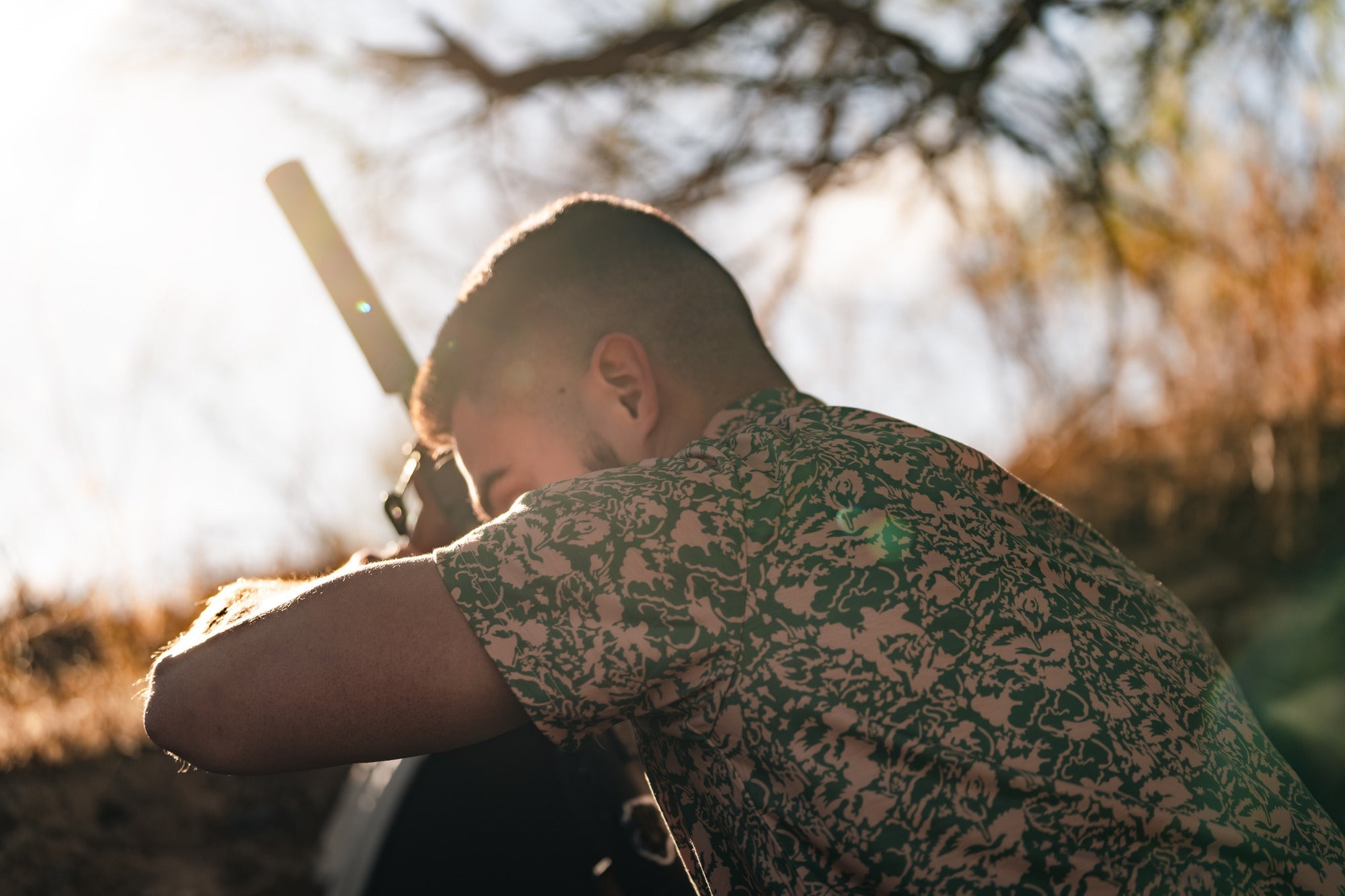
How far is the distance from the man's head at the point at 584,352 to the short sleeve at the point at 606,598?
43cm

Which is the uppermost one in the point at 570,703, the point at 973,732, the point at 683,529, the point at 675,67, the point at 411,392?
the point at 675,67

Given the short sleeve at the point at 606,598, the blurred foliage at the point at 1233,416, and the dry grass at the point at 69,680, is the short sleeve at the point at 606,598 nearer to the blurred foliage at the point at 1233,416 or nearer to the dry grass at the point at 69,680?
the dry grass at the point at 69,680

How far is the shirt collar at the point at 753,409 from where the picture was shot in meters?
1.43

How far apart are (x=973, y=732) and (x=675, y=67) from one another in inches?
196

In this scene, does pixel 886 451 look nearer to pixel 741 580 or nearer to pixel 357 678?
pixel 741 580

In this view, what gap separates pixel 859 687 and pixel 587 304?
35.1 inches

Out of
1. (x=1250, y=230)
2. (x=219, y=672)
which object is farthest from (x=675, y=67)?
(x=219, y=672)

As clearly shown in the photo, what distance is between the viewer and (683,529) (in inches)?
41.4

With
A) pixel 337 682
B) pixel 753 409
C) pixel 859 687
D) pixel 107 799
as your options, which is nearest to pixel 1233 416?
pixel 753 409

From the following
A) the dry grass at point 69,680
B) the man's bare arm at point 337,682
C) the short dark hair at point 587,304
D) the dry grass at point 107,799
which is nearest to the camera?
the man's bare arm at point 337,682

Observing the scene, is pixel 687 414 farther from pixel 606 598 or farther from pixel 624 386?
pixel 606 598

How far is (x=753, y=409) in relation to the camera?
1.45 metres

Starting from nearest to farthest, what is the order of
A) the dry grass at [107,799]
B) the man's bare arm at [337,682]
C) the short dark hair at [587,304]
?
the man's bare arm at [337,682] → the short dark hair at [587,304] → the dry grass at [107,799]

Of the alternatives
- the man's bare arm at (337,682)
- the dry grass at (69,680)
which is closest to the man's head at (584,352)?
the man's bare arm at (337,682)
